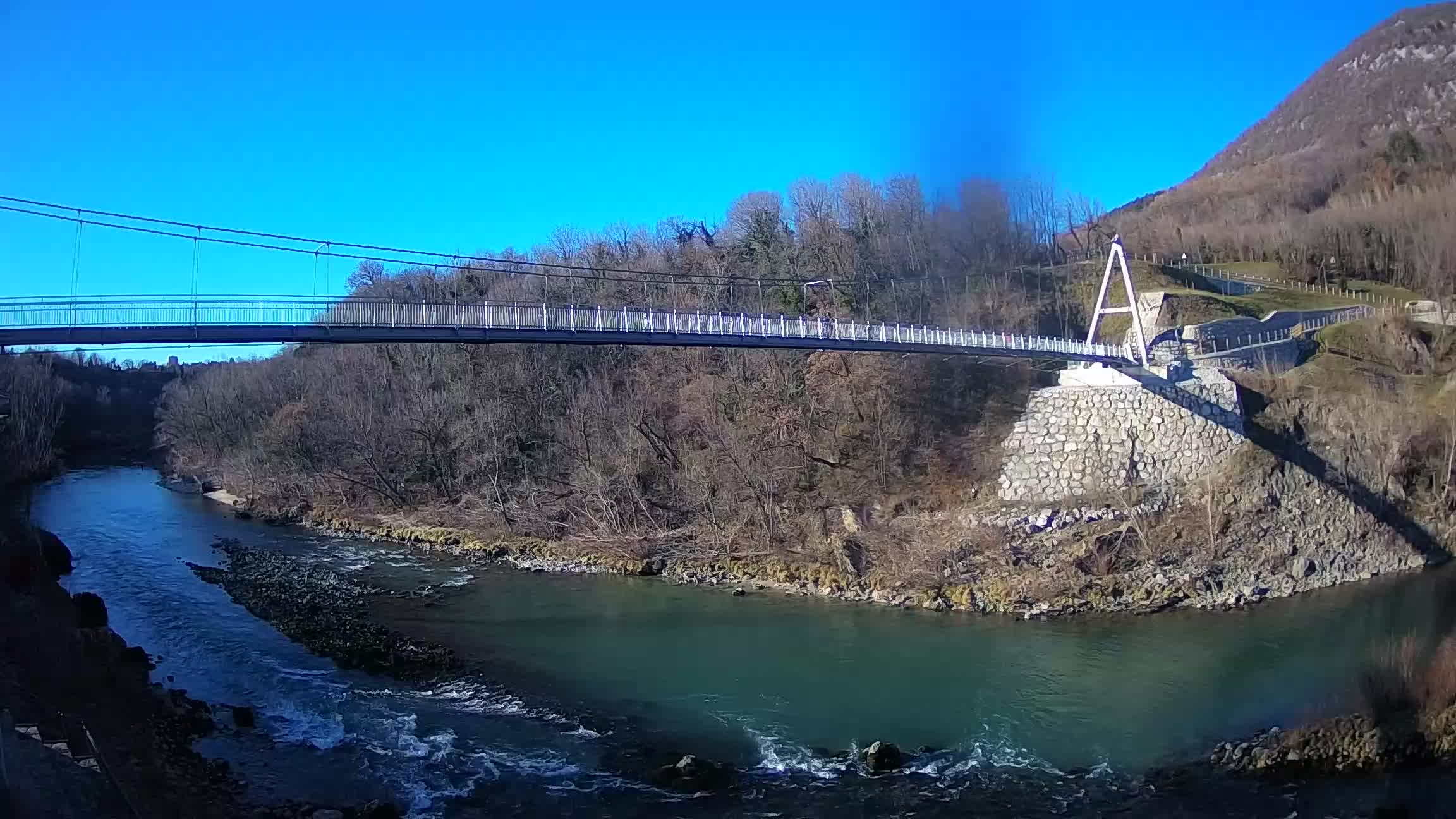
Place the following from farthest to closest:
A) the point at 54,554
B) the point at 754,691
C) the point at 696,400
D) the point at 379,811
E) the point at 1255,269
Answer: the point at 1255,269
the point at 696,400
the point at 54,554
the point at 754,691
the point at 379,811

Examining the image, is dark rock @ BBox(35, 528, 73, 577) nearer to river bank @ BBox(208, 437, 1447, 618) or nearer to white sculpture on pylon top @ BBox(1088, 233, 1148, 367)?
river bank @ BBox(208, 437, 1447, 618)

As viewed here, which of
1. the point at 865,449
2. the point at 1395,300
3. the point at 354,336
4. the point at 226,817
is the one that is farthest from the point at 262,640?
the point at 1395,300

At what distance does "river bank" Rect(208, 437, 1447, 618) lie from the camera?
623 inches

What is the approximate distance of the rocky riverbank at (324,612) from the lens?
43.2 ft

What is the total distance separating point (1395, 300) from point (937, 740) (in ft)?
99.1

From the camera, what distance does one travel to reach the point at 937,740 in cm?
1016

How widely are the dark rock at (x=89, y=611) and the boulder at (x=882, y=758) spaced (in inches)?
494

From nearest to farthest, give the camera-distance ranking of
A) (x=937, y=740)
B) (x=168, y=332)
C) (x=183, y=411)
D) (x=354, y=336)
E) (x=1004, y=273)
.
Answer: (x=937, y=740)
(x=168, y=332)
(x=354, y=336)
(x=1004, y=273)
(x=183, y=411)

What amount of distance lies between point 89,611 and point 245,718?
6.26m

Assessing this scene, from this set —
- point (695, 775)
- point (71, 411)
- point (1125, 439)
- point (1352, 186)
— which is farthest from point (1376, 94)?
point (71, 411)

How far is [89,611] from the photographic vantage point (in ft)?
48.0

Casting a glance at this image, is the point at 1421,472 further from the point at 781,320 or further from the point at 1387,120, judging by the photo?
the point at 1387,120

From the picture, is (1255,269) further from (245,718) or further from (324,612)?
(245,718)

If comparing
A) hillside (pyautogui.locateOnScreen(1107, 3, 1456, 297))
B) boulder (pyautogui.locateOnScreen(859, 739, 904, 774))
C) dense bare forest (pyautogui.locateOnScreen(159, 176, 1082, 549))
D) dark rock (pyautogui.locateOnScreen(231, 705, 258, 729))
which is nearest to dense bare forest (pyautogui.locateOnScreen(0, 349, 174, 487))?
dense bare forest (pyautogui.locateOnScreen(159, 176, 1082, 549))
